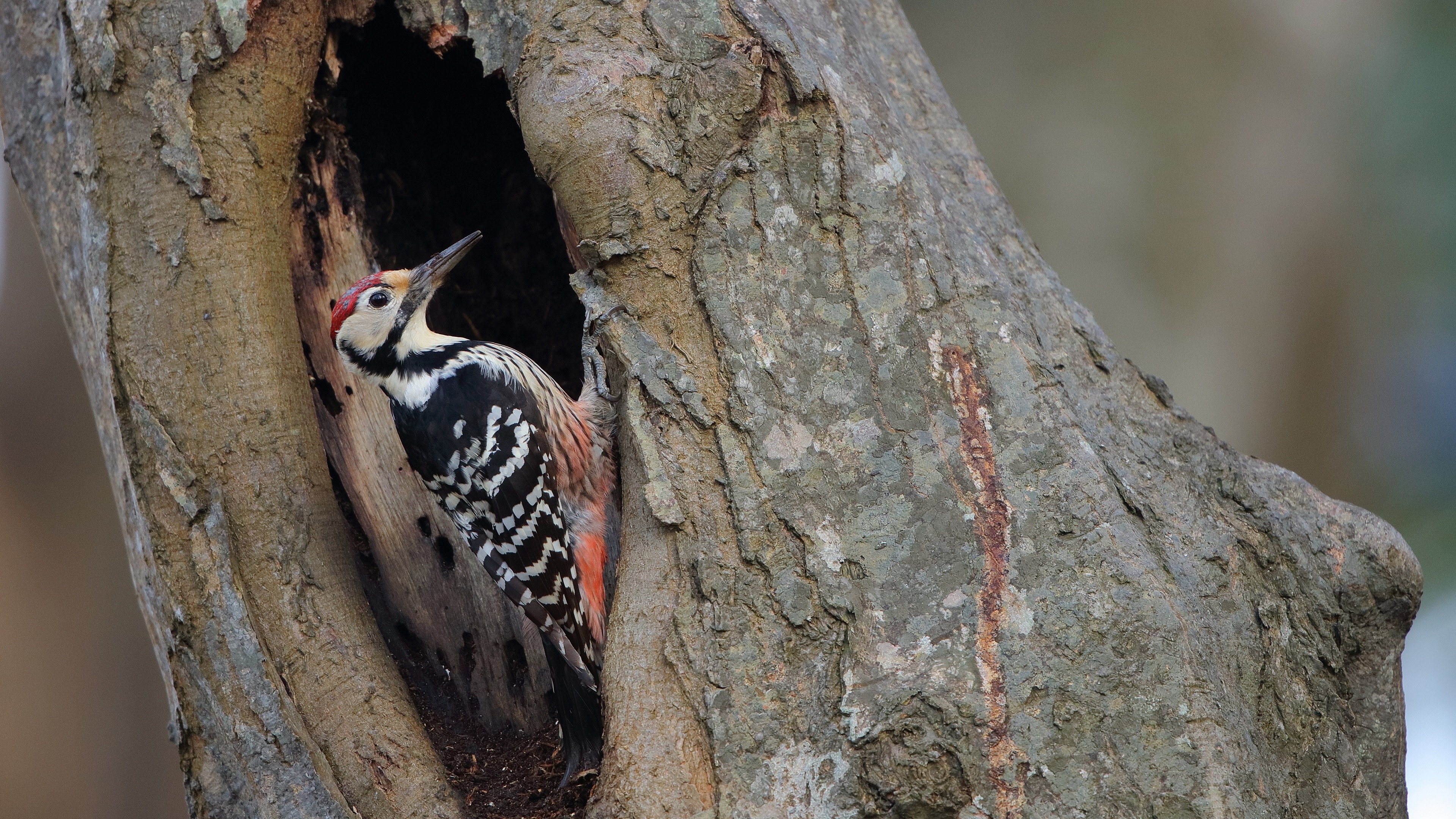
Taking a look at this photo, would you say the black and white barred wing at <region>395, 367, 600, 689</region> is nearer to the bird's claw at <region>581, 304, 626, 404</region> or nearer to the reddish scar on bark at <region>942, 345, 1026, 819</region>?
the bird's claw at <region>581, 304, 626, 404</region>

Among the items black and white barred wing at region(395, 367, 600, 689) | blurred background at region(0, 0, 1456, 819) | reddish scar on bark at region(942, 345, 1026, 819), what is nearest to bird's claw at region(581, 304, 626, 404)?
black and white barred wing at region(395, 367, 600, 689)

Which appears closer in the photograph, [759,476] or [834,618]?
[834,618]

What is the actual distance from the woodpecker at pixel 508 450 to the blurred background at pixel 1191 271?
381cm

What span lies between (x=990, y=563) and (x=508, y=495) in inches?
64.4

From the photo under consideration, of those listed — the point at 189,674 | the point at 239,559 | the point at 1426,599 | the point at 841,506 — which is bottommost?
the point at 189,674

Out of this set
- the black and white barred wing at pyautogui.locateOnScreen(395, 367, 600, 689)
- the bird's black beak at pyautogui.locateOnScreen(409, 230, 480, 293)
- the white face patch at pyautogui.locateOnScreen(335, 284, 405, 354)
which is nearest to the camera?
the black and white barred wing at pyautogui.locateOnScreen(395, 367, 600, 689)

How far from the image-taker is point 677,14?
7.42 feet

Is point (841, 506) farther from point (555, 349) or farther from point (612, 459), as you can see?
point (555, 349)

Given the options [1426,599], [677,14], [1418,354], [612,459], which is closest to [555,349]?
[612,459]

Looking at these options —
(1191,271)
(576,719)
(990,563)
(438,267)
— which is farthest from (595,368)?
(1191,271)

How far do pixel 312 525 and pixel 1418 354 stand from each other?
875cm

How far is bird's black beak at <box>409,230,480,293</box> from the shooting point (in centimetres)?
306

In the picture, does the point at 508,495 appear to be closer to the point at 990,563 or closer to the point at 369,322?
the point at 369,322

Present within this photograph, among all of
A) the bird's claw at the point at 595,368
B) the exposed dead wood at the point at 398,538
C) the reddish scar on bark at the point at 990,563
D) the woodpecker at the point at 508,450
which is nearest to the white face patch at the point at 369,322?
the woodpecker at the point at 508,450
